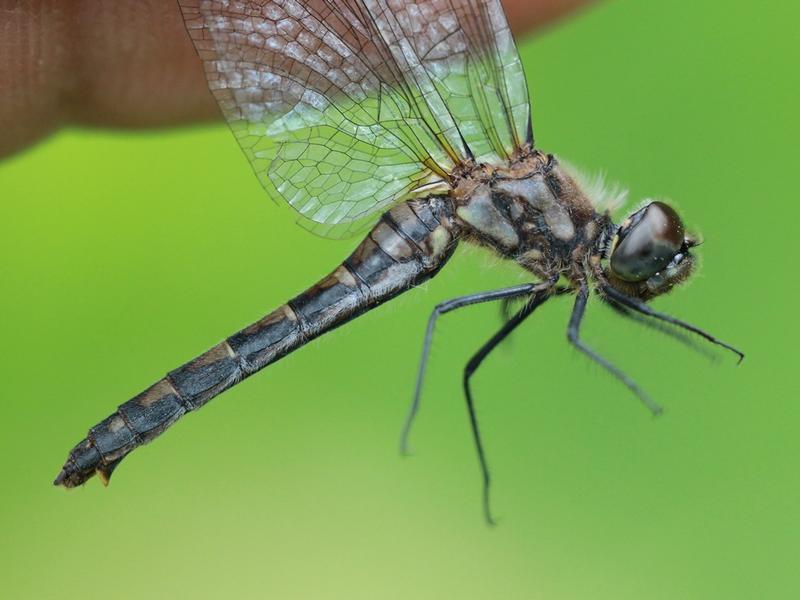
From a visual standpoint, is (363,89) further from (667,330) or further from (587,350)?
(667,330)

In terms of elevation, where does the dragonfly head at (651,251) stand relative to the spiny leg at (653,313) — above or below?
above

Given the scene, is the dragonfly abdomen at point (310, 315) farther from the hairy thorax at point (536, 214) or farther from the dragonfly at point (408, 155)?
the hairy thorax at point (536, 214)

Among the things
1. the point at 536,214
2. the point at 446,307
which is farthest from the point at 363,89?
the point at 446,307

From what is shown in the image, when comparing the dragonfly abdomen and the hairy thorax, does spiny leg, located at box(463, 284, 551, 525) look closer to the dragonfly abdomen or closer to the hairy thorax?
the hairy thorax

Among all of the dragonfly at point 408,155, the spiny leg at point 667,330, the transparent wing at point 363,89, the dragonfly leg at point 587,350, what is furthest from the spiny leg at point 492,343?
the transparent wing at point 363,89

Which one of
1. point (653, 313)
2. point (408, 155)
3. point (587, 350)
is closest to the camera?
point (587, 350)

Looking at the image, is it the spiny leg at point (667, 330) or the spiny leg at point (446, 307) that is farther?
the spiny leg at point (667, 330)

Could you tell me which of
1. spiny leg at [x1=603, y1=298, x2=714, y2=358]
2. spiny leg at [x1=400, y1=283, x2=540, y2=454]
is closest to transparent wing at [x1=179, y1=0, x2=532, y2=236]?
spiny leg at [x1=400, y1=283, x2=540, y2=454]
